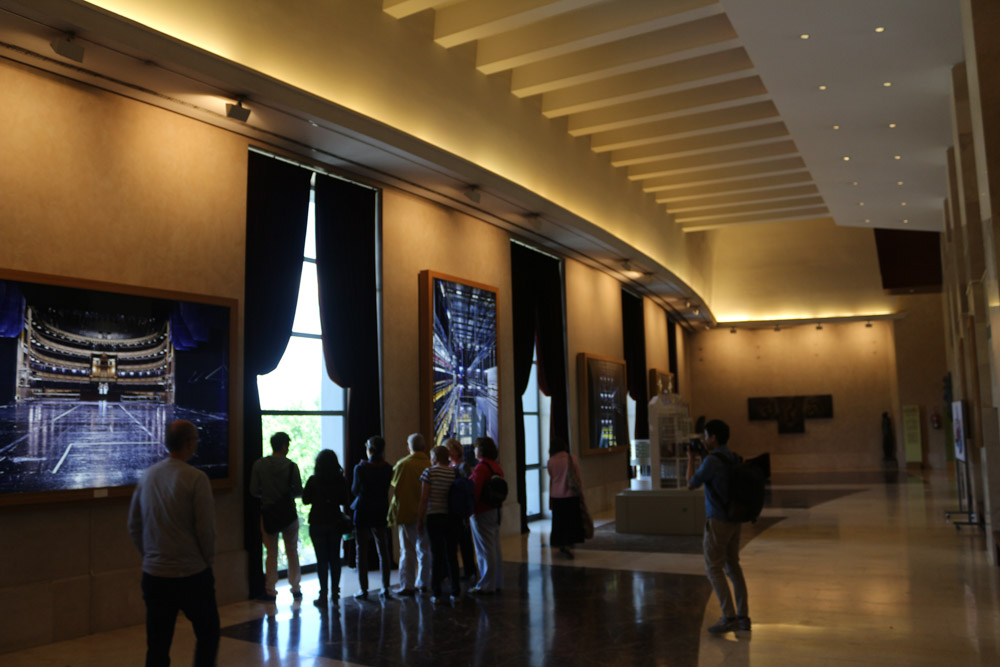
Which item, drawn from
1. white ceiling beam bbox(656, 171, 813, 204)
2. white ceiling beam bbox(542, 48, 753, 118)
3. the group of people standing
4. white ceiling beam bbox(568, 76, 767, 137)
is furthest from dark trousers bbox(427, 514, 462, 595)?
white ceiling beam bbox(656, 171, 813, 204)

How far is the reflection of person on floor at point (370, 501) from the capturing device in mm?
7492

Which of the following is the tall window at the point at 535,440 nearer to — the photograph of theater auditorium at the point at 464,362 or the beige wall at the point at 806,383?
the photograph of theater auditorium at the point at 464,362

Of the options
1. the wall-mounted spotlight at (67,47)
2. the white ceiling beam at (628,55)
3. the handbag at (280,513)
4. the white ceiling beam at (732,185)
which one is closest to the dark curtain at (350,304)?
the handbag at (280,513)

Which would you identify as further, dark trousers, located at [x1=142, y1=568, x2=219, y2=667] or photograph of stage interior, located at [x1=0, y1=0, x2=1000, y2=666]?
photograph of stage interior, located at [x1=0, y1=0, x2=1000, y2=666]

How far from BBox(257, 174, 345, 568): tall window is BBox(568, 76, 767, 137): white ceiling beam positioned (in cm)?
526

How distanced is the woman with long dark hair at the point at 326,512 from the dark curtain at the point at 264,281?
0.78 meters

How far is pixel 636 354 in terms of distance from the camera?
18922 mm

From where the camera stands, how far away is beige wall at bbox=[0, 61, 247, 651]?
6.12 meters

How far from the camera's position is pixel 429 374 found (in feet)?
33.1

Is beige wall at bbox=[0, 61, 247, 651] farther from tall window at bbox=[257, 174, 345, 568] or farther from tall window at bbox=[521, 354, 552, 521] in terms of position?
tall window at bbox=[521, 354, 552, 521]

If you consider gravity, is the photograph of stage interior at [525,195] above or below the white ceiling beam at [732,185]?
below

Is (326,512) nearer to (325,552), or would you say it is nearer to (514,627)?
(325,552)

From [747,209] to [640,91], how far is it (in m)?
7.75

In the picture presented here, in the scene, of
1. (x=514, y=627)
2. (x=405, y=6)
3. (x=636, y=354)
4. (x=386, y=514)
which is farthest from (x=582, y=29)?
(x=636, y=354)
